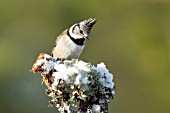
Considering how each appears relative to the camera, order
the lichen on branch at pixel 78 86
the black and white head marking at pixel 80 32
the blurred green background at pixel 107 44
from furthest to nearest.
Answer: the blurred green background at pixel 107 44 < the black and white head marking at pixel 80 32 < the lichen on branch at pixel 78 86

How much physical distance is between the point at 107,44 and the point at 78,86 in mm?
9519

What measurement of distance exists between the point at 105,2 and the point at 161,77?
2539mm

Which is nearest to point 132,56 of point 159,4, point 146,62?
point 146,62

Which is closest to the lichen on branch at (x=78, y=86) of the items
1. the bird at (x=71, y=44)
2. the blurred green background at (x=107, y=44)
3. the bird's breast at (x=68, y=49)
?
the bird at (x=71, y=44)

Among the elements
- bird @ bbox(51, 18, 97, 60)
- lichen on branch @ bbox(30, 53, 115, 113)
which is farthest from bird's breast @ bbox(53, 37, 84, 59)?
lichen on branch @ bbox(30, 53, 115, 113)

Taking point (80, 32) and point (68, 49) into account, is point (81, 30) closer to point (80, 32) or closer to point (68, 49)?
point (80, 32)

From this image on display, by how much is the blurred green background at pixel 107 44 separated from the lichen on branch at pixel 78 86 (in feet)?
23.5

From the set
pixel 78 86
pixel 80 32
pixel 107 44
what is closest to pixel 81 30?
pixel 80 32

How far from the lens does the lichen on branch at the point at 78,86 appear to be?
12.0ft

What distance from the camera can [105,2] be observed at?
14977 millimetres

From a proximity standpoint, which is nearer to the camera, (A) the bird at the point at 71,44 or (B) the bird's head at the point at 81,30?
(B) the bird's head at the point at 81,30

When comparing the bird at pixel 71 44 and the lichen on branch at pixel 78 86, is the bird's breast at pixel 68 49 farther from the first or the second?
the lichen on branch at pixel 78 86

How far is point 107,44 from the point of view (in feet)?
43.1

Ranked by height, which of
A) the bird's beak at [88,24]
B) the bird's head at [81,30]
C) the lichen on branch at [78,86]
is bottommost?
the lichen on branch at [78,86]
